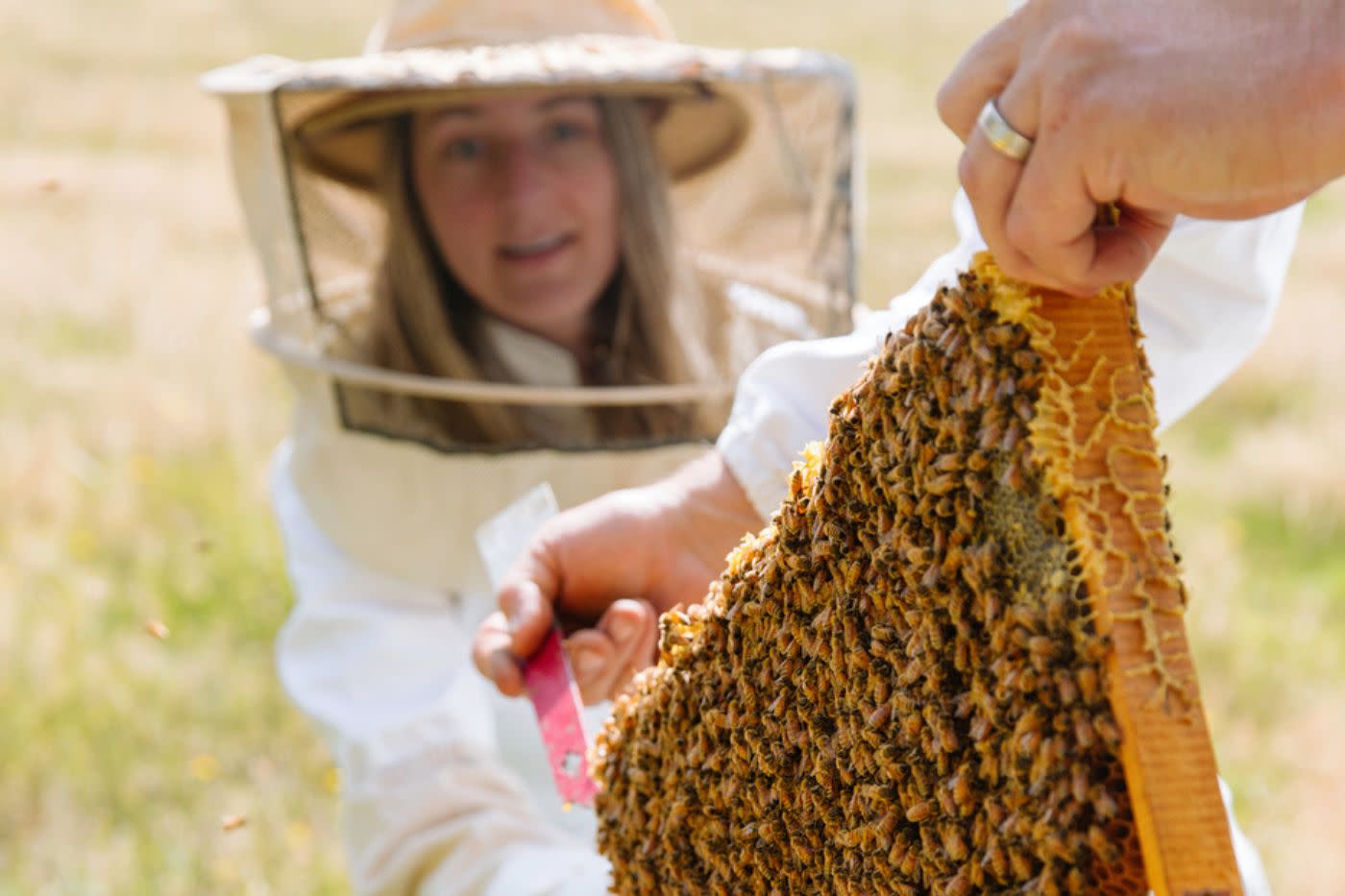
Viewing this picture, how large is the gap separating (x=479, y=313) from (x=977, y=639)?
216 centimetres

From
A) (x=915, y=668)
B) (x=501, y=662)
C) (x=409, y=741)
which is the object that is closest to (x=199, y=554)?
(x=409, y=741)

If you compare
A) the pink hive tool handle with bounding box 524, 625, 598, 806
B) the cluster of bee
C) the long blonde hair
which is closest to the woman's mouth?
the long blonde hair

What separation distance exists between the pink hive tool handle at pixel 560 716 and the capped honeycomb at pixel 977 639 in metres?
0.29

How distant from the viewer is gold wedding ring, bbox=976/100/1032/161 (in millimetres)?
750

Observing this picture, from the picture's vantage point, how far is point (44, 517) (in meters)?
4.27

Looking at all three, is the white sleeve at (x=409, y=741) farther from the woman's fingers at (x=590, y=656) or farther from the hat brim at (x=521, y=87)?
the hat brim at (x=521, y=87)

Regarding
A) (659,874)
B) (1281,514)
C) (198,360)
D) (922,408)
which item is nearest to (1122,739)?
(922,408)

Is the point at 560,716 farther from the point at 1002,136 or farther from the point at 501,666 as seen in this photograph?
the point at 1002,136

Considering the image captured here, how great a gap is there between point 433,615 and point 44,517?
231 centimetres

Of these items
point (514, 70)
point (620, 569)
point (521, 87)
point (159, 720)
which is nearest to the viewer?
point (620, 569)

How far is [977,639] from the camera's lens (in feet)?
2.67

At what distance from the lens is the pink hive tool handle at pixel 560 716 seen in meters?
1.33

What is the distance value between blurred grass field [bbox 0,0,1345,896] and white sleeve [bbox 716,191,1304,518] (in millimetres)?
1844

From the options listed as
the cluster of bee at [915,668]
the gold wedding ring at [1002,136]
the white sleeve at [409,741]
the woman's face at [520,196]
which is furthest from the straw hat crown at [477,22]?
the gold wedding ring at [1002,136]
